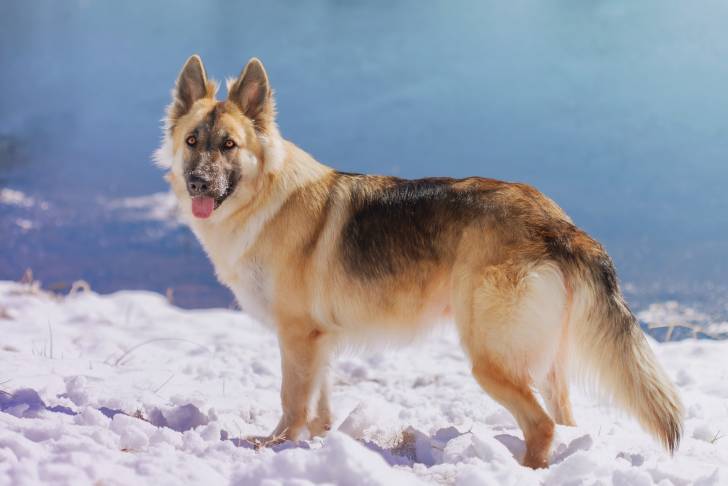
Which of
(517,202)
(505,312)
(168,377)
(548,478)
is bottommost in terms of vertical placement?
(168,377)

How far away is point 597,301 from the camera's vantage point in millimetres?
3699

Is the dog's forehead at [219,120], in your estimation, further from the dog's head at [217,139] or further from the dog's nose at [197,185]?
the dog's nose at [197,185]

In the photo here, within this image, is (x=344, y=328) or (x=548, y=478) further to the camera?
(x=344, y=328)

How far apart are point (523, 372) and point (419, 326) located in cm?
83

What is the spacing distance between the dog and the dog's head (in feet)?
0.03

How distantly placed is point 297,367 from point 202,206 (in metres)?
1.29

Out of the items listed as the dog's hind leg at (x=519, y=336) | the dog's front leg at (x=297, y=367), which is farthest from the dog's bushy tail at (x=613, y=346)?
the dog's front leg at (x=297, y=367)

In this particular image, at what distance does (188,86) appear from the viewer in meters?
4.96

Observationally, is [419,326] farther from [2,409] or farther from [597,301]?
[2,409]

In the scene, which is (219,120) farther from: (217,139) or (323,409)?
(323,409)

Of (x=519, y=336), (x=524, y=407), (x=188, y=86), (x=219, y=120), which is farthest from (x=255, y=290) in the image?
(x=524, y=407)

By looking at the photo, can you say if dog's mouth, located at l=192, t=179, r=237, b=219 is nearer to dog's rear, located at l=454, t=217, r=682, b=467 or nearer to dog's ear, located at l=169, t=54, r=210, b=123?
dog's ear, located at l=169, t=54, r=210, b=123

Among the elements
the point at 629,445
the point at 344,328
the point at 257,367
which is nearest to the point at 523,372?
the point at 629,445

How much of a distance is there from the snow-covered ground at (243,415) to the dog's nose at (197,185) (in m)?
1.46
